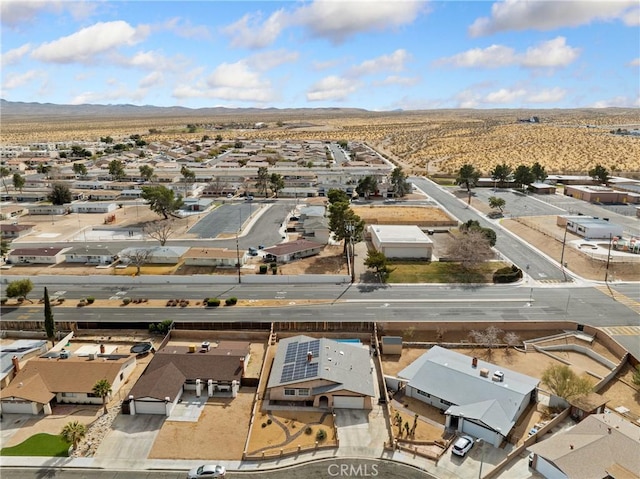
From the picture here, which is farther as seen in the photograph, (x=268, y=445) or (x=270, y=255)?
(x=270, y=255)

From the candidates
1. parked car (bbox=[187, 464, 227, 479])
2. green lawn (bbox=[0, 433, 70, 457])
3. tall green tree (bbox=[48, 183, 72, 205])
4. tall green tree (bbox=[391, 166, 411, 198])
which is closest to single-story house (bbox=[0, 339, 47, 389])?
green lawn (bbox=[0, 433, 70, 457])

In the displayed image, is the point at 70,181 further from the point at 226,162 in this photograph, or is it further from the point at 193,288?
the point at 193,288

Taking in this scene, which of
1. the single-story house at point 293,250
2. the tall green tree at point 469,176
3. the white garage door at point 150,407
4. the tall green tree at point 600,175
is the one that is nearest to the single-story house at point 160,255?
the single-story house at point 293,250

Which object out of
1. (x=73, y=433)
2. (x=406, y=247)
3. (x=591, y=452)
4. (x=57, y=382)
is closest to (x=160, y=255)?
(x=57, y=382)

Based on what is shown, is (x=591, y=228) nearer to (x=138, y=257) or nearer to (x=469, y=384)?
(x=469, y=384)

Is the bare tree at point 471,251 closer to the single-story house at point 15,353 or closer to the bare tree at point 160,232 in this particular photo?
the bare tree at point 160,232

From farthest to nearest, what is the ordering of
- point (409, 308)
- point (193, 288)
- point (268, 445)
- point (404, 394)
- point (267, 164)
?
point (267, 164)
point (193, 288)
point (409, 308)
point (404, 394)
point (268, 445)

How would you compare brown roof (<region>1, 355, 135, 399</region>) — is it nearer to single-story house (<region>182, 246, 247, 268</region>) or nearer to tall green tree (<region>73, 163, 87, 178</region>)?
single-story house (<region>182, 246, 247, 268</region>)

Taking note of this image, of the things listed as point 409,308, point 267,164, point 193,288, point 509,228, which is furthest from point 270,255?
point 267,164

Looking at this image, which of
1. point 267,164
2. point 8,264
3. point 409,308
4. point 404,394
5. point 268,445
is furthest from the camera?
point 267,164
